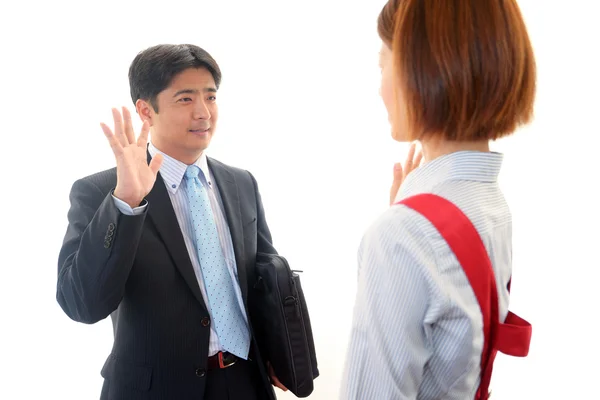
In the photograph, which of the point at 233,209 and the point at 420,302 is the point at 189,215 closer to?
the point at 233,209

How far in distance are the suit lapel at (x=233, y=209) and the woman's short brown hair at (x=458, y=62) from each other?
3.06 ft

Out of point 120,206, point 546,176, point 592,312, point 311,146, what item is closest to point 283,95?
point 311,146

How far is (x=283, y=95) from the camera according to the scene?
2768mm

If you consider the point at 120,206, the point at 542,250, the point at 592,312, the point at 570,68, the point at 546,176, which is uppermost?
the point at 570,68

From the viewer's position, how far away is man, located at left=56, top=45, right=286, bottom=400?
145 cm

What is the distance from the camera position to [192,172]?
180 cm

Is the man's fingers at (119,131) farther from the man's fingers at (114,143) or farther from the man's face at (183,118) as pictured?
the man's face at (183,118)

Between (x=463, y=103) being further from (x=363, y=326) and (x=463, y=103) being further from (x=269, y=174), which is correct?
(x=269, y=174)

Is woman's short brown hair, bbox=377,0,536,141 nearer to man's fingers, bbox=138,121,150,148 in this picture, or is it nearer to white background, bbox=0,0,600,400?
man's fingers, bbox=138,121,150,148

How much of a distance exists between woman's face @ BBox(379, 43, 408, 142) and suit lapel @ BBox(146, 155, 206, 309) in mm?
815

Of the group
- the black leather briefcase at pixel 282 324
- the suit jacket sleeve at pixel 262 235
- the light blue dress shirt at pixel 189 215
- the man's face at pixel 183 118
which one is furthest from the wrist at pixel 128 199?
the suit jacket sleeve at pixel 262 235

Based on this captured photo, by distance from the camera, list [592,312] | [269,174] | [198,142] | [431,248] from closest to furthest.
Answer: [431,248]
[198,142]
[592,312]
[269,174]

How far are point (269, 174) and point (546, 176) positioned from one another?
1278 millimetres

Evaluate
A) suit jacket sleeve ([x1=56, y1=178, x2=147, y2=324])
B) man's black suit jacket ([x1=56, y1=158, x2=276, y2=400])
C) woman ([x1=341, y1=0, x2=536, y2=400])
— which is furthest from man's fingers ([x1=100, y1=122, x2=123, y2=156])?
woman ([x1=341, y1=0, x2=536, y2=400])
